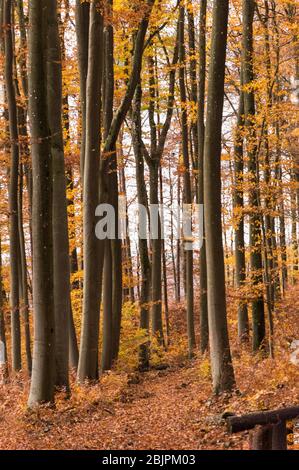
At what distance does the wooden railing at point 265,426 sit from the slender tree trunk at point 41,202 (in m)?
4.56

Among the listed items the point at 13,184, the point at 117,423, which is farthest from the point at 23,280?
the point at 117,423

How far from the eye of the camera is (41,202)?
9516 millimetres

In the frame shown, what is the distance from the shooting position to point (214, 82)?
990 centimetres

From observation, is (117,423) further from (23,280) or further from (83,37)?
(23,280)

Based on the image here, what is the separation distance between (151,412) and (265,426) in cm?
533

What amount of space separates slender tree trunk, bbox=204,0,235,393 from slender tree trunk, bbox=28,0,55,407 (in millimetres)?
2683

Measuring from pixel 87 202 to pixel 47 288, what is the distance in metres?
3.09

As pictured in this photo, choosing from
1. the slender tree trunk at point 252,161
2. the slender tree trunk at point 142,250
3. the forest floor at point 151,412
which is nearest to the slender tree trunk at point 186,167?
the slender tree trunk at point 142,250

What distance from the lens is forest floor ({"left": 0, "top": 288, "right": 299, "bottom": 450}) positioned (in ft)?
26.9

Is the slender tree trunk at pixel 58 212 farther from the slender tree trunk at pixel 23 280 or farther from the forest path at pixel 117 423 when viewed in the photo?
the slender tree trunk at pixel 23 280

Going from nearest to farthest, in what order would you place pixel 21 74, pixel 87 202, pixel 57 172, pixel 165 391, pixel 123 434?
pixel 123 434 → pixel 57 172 → pixel 87 202 → pixel 165 391 → pixel 21 74

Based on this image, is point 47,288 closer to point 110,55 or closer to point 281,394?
point 281,394
